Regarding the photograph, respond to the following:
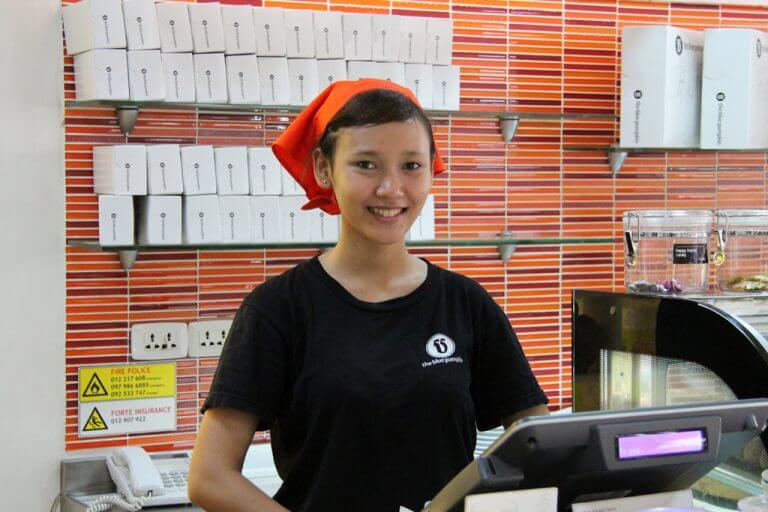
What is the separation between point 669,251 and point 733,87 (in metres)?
1.03

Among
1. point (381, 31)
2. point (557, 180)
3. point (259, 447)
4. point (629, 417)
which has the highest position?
point (381, 31)

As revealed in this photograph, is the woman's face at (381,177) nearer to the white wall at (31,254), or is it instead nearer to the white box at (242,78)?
the white wall at (31,254)

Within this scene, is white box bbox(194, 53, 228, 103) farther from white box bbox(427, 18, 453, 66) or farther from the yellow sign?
the yellow sign

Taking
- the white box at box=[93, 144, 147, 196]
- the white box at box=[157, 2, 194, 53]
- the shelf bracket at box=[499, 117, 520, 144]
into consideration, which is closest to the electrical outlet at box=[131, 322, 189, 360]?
the white box at box=[93, 144, 147, 196]

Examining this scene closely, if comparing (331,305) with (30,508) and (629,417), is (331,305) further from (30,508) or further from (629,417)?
(30,508)

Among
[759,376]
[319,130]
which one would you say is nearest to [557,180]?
[759,376]

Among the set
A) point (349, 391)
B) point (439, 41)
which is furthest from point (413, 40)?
point (349, 391)

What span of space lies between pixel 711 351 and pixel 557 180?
1.44m

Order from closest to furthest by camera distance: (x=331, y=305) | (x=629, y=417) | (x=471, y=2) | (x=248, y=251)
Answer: (x=629, y=417), (x=331, y=305), (x=248, y=251), (x=471, y=2)

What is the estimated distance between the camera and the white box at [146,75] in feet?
8.72

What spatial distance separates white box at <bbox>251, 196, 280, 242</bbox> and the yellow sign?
527mm

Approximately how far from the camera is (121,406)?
2918mm

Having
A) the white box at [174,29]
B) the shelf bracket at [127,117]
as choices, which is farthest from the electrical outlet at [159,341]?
the white box at [174,29]

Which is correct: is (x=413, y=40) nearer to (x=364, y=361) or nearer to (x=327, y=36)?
(x=327, y=36)
